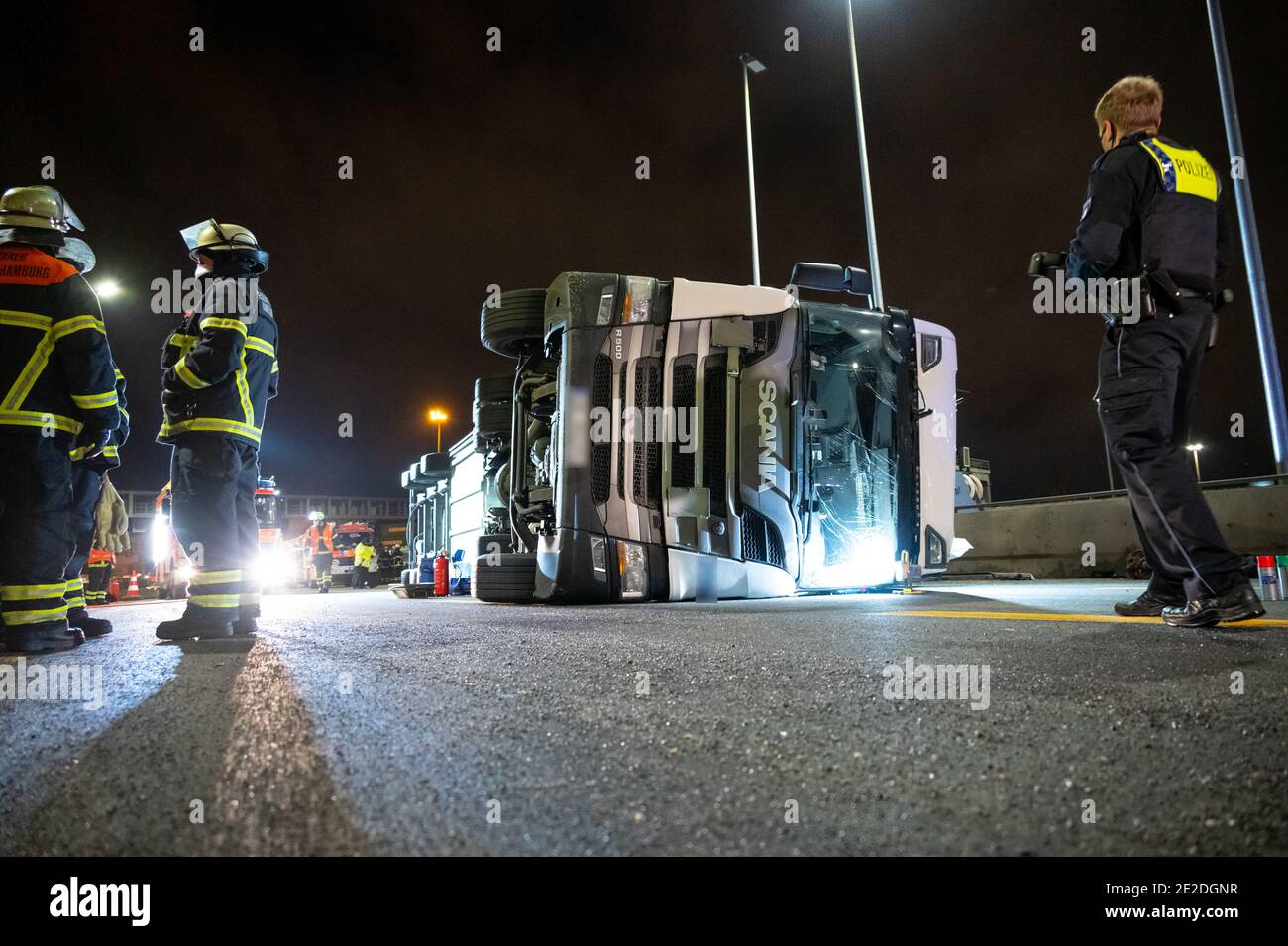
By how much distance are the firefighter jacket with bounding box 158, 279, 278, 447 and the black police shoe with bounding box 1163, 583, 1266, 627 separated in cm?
443

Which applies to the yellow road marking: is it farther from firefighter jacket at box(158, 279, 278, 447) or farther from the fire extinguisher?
the fire extinguisher

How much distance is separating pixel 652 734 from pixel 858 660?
3.51 ft

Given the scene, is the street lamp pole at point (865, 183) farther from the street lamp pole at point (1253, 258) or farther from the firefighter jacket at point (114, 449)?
the firefighter jacket at point (114, 449)

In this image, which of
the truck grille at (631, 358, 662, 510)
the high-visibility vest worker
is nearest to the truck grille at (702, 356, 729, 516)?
the truck grille at (631, 358, 662, 510)

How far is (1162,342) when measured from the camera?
277 centimetres

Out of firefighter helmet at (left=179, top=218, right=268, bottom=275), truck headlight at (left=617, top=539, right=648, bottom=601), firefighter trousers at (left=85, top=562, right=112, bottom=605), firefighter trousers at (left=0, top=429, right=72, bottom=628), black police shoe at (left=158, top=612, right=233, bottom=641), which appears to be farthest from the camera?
firefighter trousers at (left=85, top=562, right=112, bottom=605)

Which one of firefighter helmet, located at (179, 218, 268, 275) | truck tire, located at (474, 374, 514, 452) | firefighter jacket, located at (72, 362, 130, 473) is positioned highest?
firefighter helmet, located at (179, 218, 268, 275)

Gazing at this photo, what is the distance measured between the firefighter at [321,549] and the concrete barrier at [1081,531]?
14.0 metres

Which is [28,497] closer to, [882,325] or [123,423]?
[123,423]

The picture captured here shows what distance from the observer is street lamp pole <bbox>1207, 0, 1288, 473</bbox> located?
10.0m

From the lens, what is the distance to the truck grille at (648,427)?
16.3 feet
